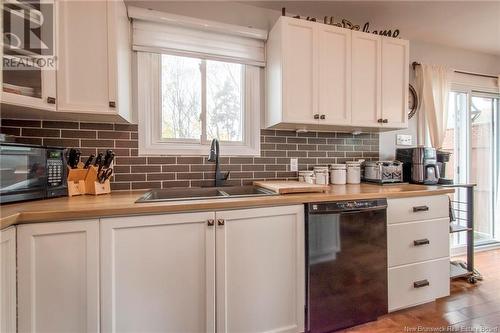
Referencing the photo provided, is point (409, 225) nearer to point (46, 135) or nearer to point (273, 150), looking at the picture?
point (273, 150)

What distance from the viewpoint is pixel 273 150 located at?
7.14 feet

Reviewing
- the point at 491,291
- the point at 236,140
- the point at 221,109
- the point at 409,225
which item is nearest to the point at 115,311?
the point at 236,140

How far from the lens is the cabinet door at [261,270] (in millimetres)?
1359

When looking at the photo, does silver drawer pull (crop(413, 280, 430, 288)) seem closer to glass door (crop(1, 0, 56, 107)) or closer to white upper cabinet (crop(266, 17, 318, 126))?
white upper cabinet (crop(266, 17, 318, 126))

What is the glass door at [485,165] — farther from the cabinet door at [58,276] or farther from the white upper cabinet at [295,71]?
the cabinet door at [58,276]

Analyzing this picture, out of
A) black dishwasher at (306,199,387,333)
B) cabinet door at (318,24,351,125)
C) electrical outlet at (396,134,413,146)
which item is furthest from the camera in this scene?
electrical outlet at (396,134,413,146)

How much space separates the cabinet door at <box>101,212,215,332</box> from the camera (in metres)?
1.20

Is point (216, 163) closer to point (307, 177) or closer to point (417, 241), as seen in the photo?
point (307, 177)

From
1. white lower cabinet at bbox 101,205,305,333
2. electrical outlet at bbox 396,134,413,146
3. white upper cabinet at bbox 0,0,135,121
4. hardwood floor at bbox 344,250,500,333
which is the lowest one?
hardwood floor at bbox 344,250,500,333

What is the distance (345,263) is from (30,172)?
1885 millimetres

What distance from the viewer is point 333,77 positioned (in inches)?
76.8

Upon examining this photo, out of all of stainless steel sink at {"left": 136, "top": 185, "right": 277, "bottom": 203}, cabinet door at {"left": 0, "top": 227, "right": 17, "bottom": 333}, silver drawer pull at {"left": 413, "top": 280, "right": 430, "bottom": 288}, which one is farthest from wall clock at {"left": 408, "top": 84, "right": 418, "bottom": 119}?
cabinet door at {"left": 0, "top": 227, "right": 17, "bottom": 333}

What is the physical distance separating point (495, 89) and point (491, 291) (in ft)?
7.91

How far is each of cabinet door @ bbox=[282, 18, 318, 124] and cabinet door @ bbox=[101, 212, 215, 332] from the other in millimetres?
1028
